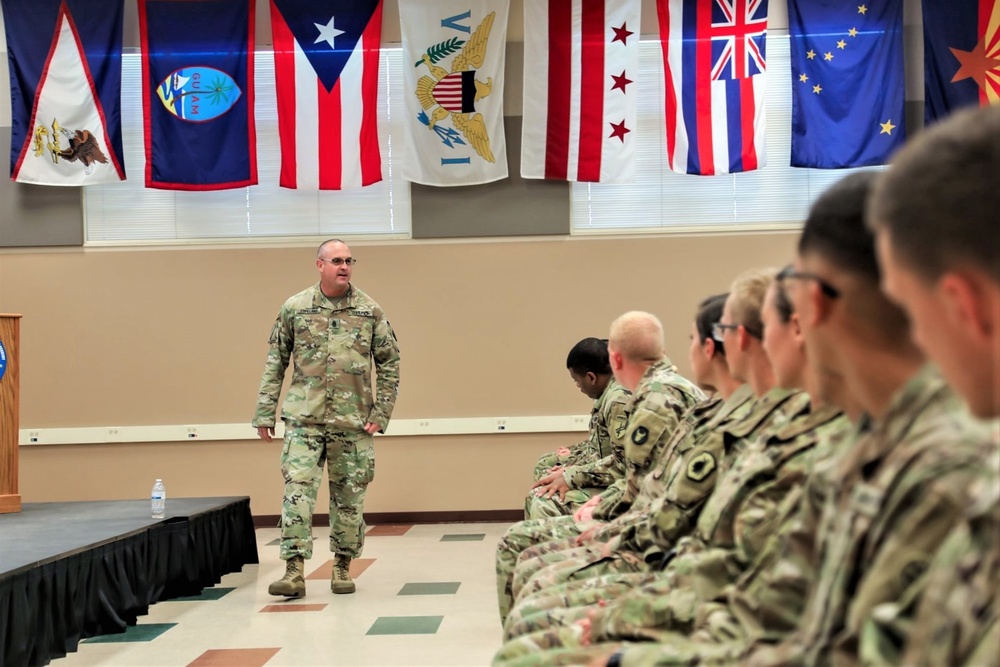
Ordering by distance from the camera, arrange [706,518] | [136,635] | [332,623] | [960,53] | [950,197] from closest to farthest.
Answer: [950,197]
[706,518]
[136,635]
[332,623]
[960,53]

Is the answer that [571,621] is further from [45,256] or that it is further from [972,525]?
[45,256]

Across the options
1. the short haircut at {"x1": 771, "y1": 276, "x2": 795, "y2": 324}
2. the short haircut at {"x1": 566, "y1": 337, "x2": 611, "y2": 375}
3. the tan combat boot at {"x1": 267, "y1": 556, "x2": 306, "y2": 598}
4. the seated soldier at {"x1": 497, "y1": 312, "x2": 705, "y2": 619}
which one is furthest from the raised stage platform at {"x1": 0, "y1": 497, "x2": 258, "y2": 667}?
the short haircut at {"x1": 771, "y1": 276, "x2": 795, "y2": 324}

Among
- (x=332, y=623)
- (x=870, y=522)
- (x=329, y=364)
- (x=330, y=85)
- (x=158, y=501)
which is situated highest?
(x=330, y=85)

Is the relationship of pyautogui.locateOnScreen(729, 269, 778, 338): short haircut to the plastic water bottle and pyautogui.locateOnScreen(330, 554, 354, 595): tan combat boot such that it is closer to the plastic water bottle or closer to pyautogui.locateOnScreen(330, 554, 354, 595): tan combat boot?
pyautogui.locateOnScreen(330, 554, 354, 595): tan combat boot

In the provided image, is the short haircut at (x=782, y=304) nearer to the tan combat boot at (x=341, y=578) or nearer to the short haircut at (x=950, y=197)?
the short haircut at (x=950, y=197)

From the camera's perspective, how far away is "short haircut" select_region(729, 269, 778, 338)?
7.11 feet

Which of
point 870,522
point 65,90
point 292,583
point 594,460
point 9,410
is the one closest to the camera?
point 870,522

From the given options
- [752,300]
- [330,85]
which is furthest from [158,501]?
[752,300]

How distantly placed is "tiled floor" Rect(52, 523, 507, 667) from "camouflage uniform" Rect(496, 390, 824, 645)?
1.26 metres

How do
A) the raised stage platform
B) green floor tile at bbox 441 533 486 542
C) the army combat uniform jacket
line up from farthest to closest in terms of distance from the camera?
green floor tile at bbox 441 533 486 542, the army combat uniform jacket, the raised stage platform

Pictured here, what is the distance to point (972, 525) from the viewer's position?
854 mm

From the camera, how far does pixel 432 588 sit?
497 cm

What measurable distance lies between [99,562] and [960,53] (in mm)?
6387

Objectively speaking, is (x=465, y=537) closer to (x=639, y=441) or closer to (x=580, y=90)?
(x=580, y=90)
